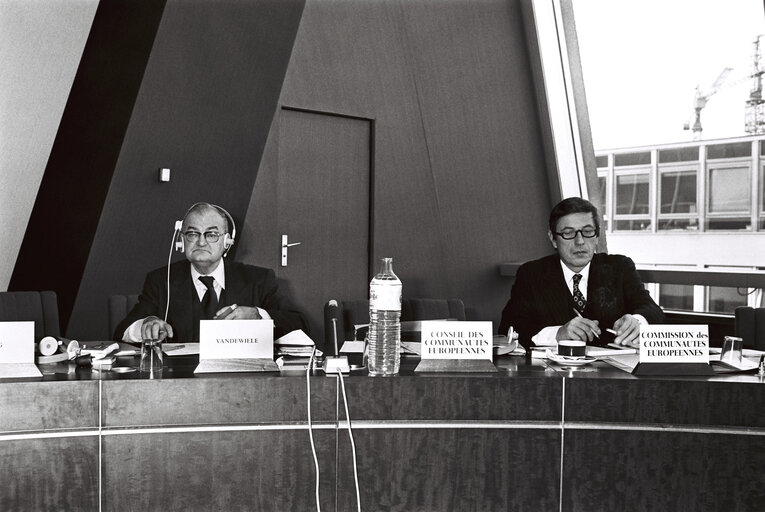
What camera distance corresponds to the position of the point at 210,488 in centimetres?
170

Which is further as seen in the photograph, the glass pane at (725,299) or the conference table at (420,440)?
the glass pane at (725,299)

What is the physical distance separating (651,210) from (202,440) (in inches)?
151

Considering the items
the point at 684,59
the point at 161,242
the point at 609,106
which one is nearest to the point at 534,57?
the point at 609,106

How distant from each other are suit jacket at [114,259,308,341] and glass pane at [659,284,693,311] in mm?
2845

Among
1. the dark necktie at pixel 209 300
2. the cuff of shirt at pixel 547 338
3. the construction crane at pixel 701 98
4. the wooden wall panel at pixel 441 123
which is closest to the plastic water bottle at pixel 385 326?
the cuff of shirt at pixel 547 338

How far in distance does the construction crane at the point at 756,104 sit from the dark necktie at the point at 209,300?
3208 millimetres

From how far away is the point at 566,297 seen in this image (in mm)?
2697

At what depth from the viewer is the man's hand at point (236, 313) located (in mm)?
2232

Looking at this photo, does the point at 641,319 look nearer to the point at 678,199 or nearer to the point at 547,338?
the point at 547,338

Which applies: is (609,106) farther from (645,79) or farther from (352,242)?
(352,242)

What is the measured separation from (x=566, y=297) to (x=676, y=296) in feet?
7.62

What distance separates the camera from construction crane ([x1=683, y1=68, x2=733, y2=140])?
4.39 meters

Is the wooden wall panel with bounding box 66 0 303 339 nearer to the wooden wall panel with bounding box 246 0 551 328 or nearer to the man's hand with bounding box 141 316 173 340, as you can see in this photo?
the wooden wall panel with bounding box 246 0 551 328

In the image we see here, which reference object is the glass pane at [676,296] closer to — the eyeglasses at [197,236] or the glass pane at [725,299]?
the glass pane at [725,299]
